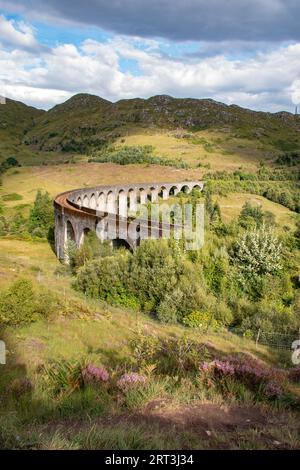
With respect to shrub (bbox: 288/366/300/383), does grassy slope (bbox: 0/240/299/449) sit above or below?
above

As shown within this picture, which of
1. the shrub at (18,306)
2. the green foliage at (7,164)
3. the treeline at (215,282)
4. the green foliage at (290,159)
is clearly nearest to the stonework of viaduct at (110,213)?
the treeline at (215,282)

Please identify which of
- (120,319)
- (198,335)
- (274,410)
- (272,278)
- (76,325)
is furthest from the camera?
(272,278)

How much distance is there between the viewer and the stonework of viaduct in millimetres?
36600

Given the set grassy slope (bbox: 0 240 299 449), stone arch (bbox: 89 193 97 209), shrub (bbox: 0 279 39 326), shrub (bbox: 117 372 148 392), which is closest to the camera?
grassy slope (bbox: 0 240 299 449)

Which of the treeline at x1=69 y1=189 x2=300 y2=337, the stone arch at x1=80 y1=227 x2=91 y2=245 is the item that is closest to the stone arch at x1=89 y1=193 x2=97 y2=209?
the stone arch at x1=80 y1=227 x2=91 y2=245

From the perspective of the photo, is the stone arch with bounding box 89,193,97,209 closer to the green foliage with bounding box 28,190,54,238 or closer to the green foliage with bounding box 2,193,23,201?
the green foliage with bounding box 28,190,54,238

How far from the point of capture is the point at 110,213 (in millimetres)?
47156

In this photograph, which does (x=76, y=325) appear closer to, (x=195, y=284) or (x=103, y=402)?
(x=195, y=284)

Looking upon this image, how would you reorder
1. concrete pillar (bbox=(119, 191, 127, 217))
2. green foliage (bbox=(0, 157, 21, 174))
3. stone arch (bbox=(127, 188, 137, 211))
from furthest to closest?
green foliage (bbox=(0, 157, 21, 174)) → stone arch (bbox=(127, 188, 137, 211)) → concrete pillar (bbox=(119, 191, 127, 217))

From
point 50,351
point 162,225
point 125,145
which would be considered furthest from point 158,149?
point 50,351

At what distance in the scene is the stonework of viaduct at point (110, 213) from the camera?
120 ft

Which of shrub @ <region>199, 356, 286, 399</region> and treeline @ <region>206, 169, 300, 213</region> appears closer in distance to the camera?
shrub @ <region>199, 356, 286, 399</region>

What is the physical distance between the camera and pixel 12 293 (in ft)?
62.1

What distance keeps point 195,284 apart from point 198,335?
5.97m
